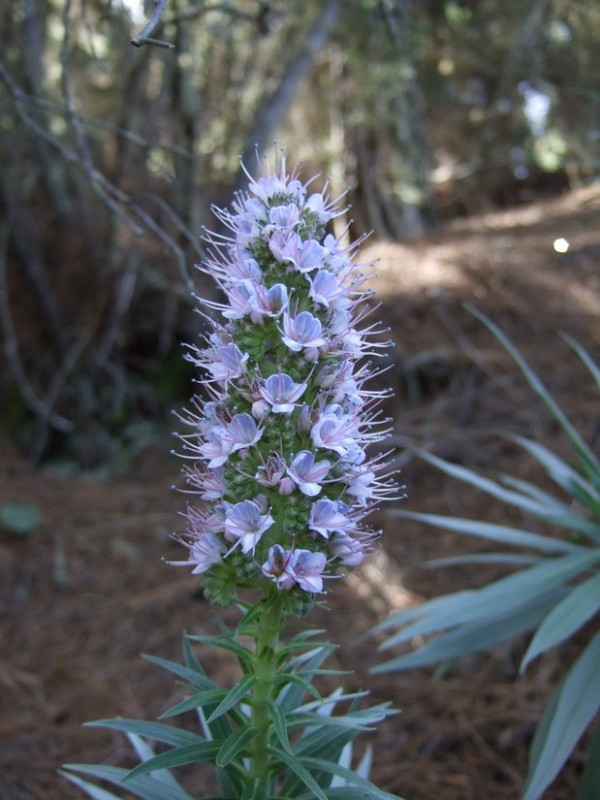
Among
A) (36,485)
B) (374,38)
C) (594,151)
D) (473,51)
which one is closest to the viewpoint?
(36,485)

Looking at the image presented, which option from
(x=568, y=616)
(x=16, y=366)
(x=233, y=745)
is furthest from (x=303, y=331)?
(x=16, y=366)

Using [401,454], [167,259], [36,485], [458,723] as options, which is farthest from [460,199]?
[458,723]

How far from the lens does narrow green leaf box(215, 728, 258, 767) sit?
1.34m

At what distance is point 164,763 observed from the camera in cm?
137

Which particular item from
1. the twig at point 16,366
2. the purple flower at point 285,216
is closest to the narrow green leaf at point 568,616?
the purple flower at point 285,216

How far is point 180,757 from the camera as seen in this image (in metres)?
1.40

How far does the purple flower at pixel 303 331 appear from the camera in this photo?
1396 millimetres

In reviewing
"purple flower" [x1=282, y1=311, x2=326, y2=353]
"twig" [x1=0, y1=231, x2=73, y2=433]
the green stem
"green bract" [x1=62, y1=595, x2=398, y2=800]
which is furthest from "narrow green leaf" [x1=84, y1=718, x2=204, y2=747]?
"twig" [x1=0, y1=231, x2=73, y2=433]

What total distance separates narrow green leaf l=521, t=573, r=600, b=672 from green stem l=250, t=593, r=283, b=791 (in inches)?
30.9

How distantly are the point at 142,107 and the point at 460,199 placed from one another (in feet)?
17.6

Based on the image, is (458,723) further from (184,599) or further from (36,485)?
(36,485)

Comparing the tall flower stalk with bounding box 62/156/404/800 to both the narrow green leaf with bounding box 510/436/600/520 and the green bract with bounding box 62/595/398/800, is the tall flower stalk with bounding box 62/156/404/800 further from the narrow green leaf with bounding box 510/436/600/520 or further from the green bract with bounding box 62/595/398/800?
the narrow green leaf with bounding box 510/436/600/520

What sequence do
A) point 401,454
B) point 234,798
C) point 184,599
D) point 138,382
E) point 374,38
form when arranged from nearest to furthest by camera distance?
point 234,798 → point 184,599 → point 401,454 → point 138,382 → point 374,38

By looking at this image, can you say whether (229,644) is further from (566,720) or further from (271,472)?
(566,720)
